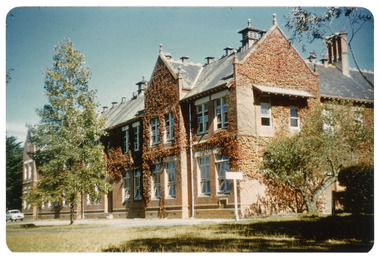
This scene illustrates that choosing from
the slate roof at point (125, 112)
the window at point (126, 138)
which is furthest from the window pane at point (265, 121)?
the window at point (126, 138)

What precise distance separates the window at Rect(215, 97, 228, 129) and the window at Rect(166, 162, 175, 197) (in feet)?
11.1

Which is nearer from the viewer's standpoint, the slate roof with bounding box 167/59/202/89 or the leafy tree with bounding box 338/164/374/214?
the leafy tree with bounding box 338/164/374/214

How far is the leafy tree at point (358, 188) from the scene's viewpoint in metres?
11.3

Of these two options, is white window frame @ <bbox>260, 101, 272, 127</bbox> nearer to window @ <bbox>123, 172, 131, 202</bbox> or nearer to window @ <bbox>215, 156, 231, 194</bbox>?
window @ <bbox>215, 156, 231, 194</bbox>

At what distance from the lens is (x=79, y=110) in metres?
16.7

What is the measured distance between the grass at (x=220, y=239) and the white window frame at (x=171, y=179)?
662 centimetres

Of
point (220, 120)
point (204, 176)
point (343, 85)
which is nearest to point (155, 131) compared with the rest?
point (204, 176)

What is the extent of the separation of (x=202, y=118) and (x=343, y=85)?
681 centimetres

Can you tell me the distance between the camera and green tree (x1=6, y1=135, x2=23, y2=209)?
11.5 metres

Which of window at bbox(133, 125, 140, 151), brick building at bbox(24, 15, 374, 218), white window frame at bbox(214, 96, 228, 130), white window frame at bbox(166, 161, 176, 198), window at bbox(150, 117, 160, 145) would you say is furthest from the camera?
window at bbox(133, 125, 140, 151)

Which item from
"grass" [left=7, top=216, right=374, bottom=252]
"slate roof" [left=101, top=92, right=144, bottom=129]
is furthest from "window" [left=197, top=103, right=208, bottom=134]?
"grass" [left=7, top=216, right=374, bottom=252]

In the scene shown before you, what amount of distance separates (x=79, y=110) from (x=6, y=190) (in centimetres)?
584

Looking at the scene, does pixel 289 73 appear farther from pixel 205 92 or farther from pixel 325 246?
pixel 325 246
